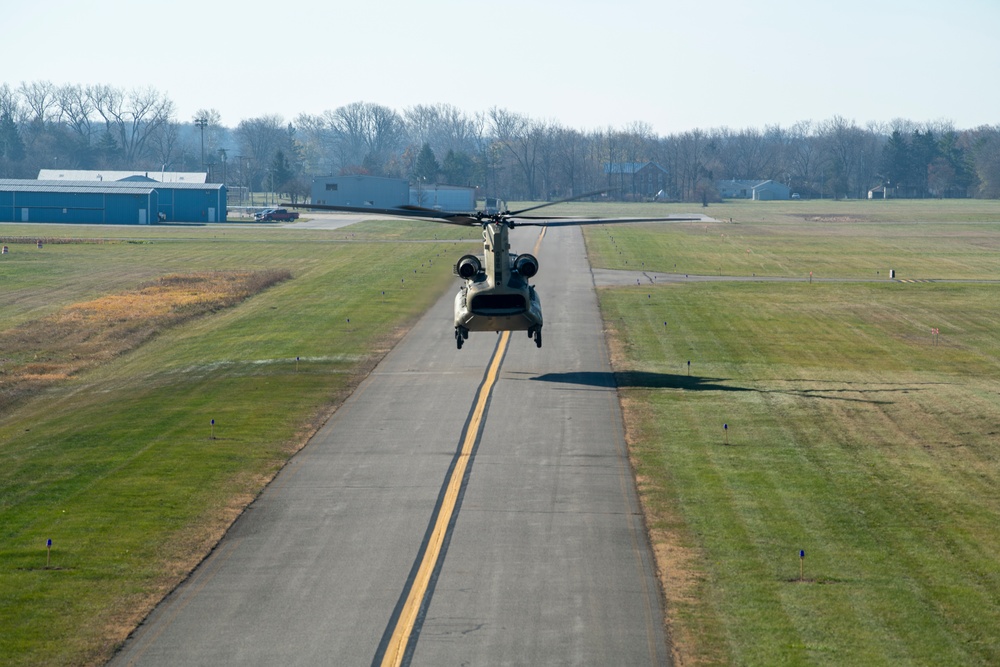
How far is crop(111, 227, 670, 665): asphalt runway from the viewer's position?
53.4 ft

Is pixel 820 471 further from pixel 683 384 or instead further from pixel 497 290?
pixel 497 290

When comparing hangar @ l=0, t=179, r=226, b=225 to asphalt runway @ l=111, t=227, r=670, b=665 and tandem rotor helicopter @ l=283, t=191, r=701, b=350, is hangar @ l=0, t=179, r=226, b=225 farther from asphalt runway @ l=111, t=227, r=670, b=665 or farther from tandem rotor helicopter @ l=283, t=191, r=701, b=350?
asphalt runway @ l=111, t=227, r=670, b=665

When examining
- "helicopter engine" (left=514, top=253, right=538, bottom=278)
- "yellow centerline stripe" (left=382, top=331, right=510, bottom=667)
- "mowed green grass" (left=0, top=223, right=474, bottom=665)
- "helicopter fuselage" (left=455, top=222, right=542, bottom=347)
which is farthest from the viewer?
"helicopter engine" (left=514, top=253, right=538, bottom=278)

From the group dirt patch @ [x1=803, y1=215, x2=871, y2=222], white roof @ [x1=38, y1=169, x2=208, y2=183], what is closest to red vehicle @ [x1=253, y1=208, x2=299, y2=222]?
white roof @ [x1=38, y1=169, x2=208, y2=183]

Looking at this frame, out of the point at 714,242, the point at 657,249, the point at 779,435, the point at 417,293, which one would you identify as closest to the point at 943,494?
the point at 779,435

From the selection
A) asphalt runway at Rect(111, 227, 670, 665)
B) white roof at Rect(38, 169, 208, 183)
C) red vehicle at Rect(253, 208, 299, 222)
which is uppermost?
white roof at Rect(38, 169, 208, 183)

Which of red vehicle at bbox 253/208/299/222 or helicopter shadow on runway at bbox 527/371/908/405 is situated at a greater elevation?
red vehicle at bbox 253/208/299/222

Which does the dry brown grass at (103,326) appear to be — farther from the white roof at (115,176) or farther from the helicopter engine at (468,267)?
the white roof at (115,176)

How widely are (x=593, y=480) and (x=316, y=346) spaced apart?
69.6 ft

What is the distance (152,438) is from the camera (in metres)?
29.5

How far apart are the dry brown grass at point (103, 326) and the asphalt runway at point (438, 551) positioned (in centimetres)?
1505

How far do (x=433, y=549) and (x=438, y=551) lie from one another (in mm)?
148

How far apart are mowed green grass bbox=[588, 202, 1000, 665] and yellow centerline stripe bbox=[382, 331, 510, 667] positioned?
4102 mm

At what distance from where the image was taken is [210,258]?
8544 centimetres
